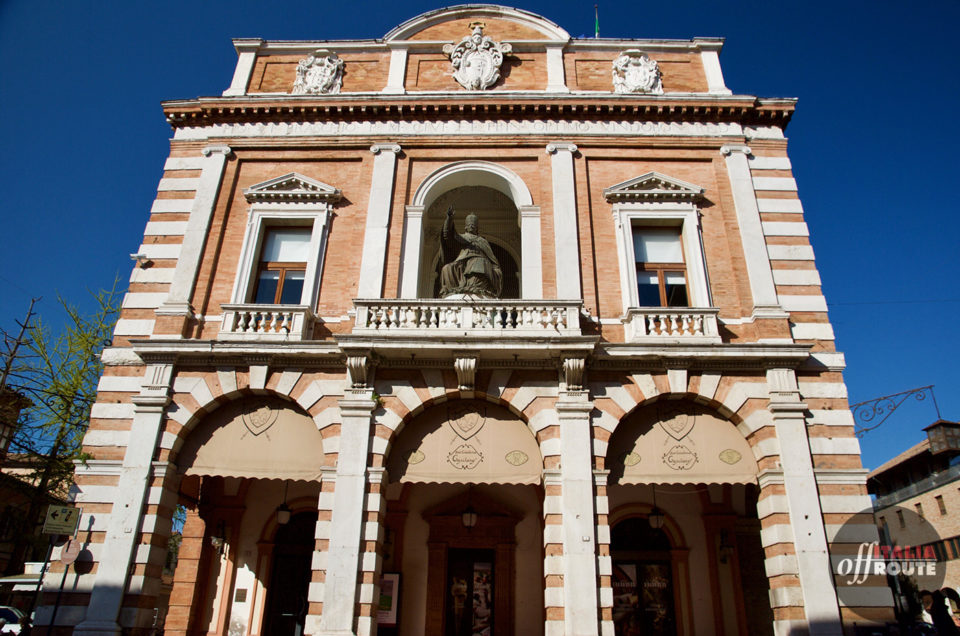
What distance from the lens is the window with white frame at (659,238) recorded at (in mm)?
13812

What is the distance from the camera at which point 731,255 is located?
543 inches

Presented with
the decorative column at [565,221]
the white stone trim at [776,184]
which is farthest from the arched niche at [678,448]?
the white stone trim at [776,184]

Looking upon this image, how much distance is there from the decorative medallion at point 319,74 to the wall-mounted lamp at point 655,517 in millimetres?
A: 13330

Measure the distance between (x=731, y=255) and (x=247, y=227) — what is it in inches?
446

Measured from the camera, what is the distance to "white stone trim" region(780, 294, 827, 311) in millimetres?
13070

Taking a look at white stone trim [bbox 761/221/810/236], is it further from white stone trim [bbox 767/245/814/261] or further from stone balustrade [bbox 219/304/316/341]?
stone balustrade [bbox 219/304/316/341]

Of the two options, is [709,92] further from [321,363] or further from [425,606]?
[425,606]

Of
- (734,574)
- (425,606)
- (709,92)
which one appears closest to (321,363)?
(425,606)

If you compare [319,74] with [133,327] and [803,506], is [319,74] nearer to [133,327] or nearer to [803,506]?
[133,327]

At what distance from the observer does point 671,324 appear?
12.8 m

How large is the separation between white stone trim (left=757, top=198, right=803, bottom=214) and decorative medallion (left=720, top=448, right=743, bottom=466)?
5977 mm

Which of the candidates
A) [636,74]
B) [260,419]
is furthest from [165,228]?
[636,74]

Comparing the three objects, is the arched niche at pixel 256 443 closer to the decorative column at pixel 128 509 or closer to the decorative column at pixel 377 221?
the decorative column at pixel 128 509

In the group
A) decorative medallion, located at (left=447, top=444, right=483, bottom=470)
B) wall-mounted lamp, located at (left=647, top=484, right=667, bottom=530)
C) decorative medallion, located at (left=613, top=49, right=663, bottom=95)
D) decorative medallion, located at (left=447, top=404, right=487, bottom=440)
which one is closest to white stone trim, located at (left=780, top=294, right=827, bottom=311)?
wall-mounted lamp, located at (left=647, top=484, right=667, bottom=530)
